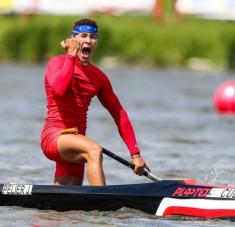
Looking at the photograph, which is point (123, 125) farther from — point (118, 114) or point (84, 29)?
point (84, 29)

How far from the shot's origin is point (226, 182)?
13.3 metres

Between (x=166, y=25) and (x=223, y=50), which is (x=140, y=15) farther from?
(x=223, y=50)

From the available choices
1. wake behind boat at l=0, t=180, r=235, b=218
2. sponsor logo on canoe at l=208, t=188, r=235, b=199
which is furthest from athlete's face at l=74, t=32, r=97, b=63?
sponsor logo on canoe at l=208, t=188, r=235, b=199

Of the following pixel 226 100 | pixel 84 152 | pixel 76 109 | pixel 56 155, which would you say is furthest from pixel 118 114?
pixel 226 100

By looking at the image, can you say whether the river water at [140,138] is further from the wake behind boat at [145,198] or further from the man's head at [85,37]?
the man's head at [85,37]

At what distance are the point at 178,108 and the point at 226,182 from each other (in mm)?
11362

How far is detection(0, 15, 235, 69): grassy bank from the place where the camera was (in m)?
38.4

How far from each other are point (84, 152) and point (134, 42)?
28.9 m

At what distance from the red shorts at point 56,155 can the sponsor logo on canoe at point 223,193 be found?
1.24m

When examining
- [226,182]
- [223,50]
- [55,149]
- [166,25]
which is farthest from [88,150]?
[166,25]

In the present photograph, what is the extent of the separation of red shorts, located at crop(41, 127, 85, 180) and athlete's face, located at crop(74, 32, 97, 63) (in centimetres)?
70

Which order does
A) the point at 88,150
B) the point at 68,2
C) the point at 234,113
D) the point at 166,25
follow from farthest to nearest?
the point at 68,2
the point at 166,25
the point at 234,113
the point at 88,150

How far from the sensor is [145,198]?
10.6 metres

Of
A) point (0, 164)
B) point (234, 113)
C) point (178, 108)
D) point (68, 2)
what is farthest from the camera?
A: point (68, 2)
